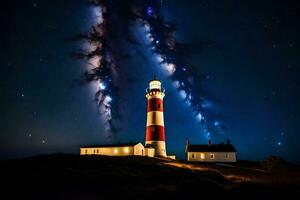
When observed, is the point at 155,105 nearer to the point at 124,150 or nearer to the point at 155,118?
the point at 155,118

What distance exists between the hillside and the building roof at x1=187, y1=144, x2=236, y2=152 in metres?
17.3

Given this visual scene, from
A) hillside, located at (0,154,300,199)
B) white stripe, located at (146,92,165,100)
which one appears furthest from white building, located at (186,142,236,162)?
hillside, located at (0,154,300,199)

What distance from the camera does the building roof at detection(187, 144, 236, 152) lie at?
170ft

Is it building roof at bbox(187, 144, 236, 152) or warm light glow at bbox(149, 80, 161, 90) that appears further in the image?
building roof at bbox(187, 144, 236, 152)

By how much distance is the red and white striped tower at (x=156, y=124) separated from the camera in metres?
46.9

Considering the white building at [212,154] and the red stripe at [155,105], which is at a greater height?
the red stripe at [155,105]

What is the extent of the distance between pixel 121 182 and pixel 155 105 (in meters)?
24.6

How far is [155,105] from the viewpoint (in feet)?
158

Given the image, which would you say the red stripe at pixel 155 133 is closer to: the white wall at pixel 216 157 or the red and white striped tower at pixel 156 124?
the red and white striped tower at pixel 156 124

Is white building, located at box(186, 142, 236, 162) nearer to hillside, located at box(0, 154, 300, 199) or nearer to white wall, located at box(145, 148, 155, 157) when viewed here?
white wall, located at box(145, 148, 155, 157)

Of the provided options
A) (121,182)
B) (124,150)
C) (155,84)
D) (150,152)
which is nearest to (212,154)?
(150,152)

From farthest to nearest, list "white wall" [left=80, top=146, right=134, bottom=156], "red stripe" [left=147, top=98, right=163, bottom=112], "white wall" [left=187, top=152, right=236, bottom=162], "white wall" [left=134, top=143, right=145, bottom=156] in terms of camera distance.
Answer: "white wall" [left=187, top=152, right=236, bottom=162] → "red stripe" [left=147, top=98, right=163, bottom=112] → "white wall" [left=80, top=146, right=134, bottom=156] → "white wall" [left=134, top=143, right=145, bottom=156]

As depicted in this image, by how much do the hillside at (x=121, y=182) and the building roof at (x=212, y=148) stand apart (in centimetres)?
1727

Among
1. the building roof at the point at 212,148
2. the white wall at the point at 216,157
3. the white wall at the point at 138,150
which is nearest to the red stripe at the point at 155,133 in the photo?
the white wall at the point at 138,150
